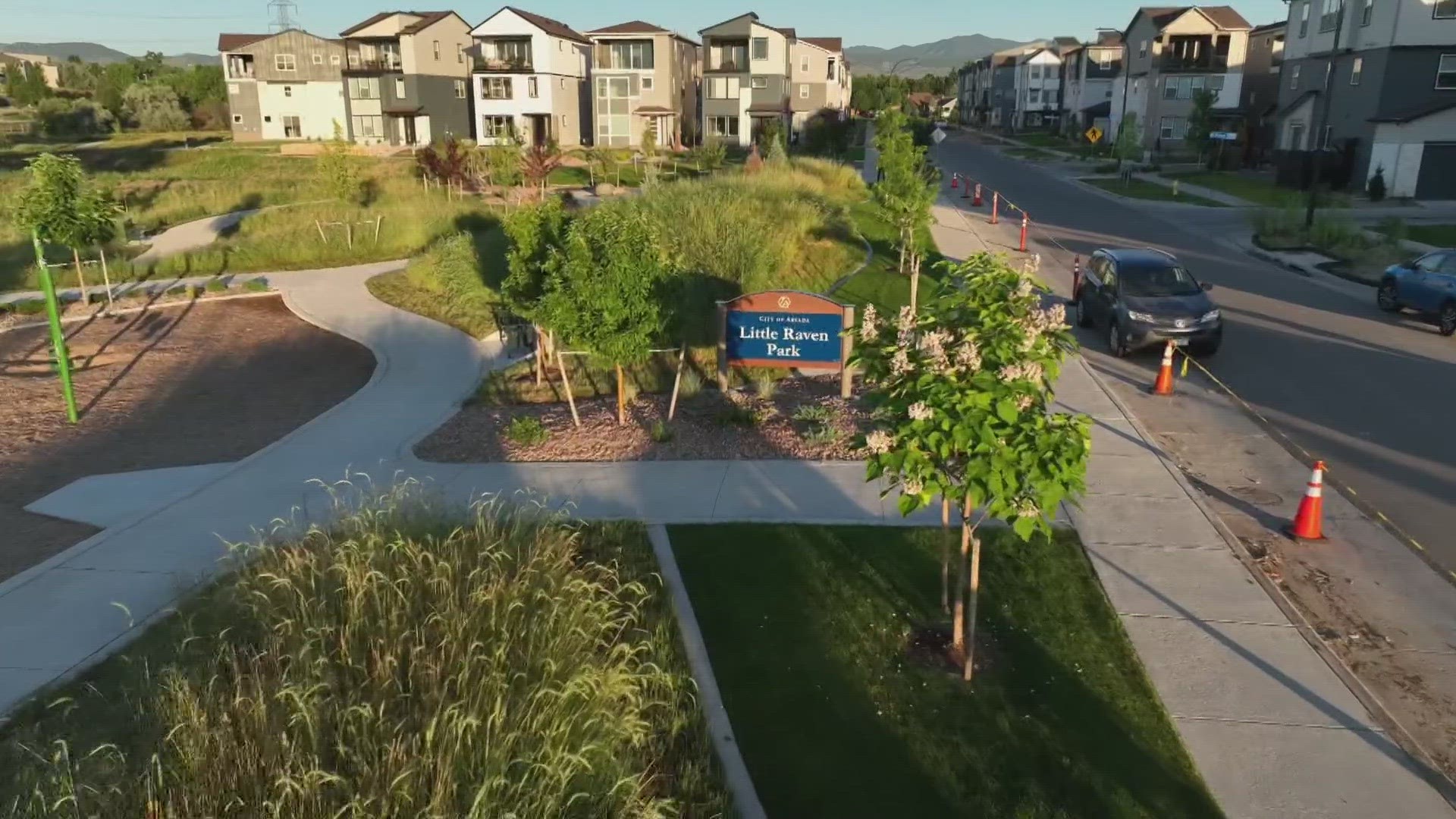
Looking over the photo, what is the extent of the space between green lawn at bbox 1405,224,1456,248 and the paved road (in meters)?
5.42

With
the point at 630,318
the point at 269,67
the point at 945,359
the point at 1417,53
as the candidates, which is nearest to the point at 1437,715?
the point at 945,359

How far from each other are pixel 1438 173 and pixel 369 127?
60798 mm

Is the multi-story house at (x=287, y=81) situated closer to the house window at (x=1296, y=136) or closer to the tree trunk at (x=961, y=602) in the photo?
the house window at (x=1296, y=136)

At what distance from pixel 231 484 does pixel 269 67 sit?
244 ft

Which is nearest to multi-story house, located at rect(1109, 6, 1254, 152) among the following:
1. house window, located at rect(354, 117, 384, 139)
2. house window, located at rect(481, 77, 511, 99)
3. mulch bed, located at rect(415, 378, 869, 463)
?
house window, located at rect(481, 77, 511, 99)

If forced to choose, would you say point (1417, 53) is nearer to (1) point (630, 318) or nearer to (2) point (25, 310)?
(1) point (630, 318)

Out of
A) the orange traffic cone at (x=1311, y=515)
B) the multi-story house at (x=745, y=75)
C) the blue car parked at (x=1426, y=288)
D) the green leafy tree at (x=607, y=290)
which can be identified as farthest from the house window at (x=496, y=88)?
the orange traffic cone at (x=1311, y=515)

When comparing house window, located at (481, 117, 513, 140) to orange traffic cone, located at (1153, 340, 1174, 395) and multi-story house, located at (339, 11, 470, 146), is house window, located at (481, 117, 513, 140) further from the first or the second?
orange traffic cone, located at (1153, 340, 1174, 395)

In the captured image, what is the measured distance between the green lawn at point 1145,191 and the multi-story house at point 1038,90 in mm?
53648

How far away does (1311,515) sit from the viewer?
914 centimetres

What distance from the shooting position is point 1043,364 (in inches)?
244

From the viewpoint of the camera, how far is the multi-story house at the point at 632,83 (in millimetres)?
Answer: 62219

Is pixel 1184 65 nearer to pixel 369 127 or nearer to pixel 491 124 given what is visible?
pixel 491 124

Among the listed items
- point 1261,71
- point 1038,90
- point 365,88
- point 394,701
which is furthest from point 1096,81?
point 394,701
